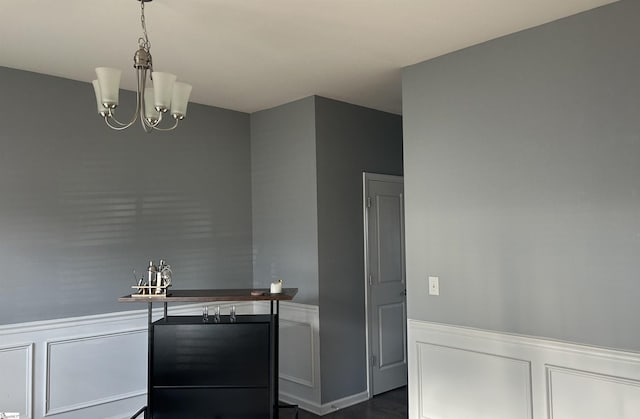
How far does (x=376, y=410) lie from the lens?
4.05 metres

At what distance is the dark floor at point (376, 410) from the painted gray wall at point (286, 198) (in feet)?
3.06

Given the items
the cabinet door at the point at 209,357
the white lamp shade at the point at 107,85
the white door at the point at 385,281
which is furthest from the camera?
the white door at the point at 385,281

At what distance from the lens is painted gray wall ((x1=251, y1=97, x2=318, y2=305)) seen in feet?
13.5

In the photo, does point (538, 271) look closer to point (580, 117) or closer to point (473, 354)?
point (473, 354)

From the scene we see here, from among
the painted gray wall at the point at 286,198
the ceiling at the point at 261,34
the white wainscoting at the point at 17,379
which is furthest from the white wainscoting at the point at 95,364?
the ceiling at the point at 261,34

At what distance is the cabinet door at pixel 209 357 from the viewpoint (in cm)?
315

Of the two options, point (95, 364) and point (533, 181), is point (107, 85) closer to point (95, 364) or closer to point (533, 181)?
point (533, 181)

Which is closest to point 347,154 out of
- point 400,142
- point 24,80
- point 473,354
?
point 400,142

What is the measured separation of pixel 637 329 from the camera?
2.34 m

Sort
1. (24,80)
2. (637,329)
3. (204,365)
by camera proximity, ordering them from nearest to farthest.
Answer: (637,329) → (204,365) → (24,80)

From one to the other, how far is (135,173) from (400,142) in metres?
2.51

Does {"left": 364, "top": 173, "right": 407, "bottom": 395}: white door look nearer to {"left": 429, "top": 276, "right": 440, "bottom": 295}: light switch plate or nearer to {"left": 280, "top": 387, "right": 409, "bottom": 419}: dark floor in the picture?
{"left": 280, "top": 387, "right": 409, "bottom": 419}: dark floor

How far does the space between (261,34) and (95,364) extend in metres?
2.70

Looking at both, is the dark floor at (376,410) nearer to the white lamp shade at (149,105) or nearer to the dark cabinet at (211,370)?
the dark cabinet at (211,370)
